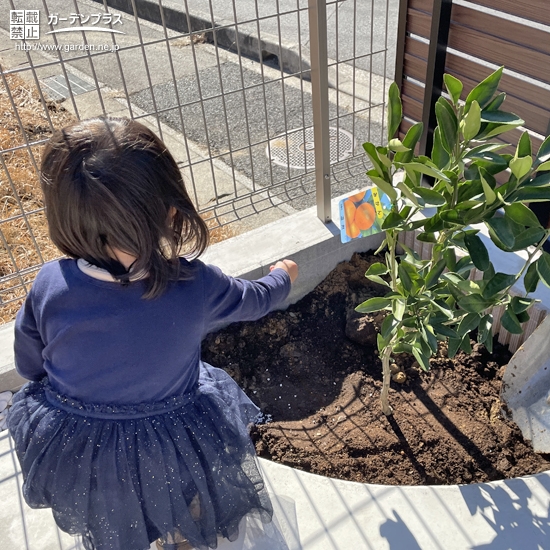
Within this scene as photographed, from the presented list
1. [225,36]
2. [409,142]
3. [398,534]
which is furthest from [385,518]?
[225,36]

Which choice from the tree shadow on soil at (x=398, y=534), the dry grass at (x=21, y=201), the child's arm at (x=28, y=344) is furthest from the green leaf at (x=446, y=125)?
the dry grass at (x=21, y=201)

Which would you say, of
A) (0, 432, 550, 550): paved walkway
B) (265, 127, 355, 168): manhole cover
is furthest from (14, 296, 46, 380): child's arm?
(265, 127, 355, 168): manhole cover

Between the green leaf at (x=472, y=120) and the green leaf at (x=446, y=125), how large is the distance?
6cm

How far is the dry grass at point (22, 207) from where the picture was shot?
241 centimetres

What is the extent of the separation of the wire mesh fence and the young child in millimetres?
988

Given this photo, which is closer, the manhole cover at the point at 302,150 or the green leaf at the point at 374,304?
the green leaf at the point at 374,304

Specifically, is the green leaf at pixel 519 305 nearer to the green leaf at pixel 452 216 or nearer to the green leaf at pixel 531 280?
the green leaf at pixel 531 280

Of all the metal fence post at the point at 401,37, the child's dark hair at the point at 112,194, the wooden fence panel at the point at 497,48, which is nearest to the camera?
the child's dark hair at the point at 112,194

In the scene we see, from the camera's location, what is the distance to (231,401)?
5.48 feet

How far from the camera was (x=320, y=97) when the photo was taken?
7.50 feet

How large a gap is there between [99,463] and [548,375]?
1543 mm

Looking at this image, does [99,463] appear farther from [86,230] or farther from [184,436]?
[86,230]

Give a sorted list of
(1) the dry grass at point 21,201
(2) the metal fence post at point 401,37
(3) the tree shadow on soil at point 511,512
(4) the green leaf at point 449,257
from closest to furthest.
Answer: (4) the green leaf at point 449,257 < (3) the tree shadow on soil at point 511,512 < (1) the dry grass at point 21,201 < (2) the metal fence post at point 401,37

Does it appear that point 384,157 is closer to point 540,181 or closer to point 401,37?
point 540,181
